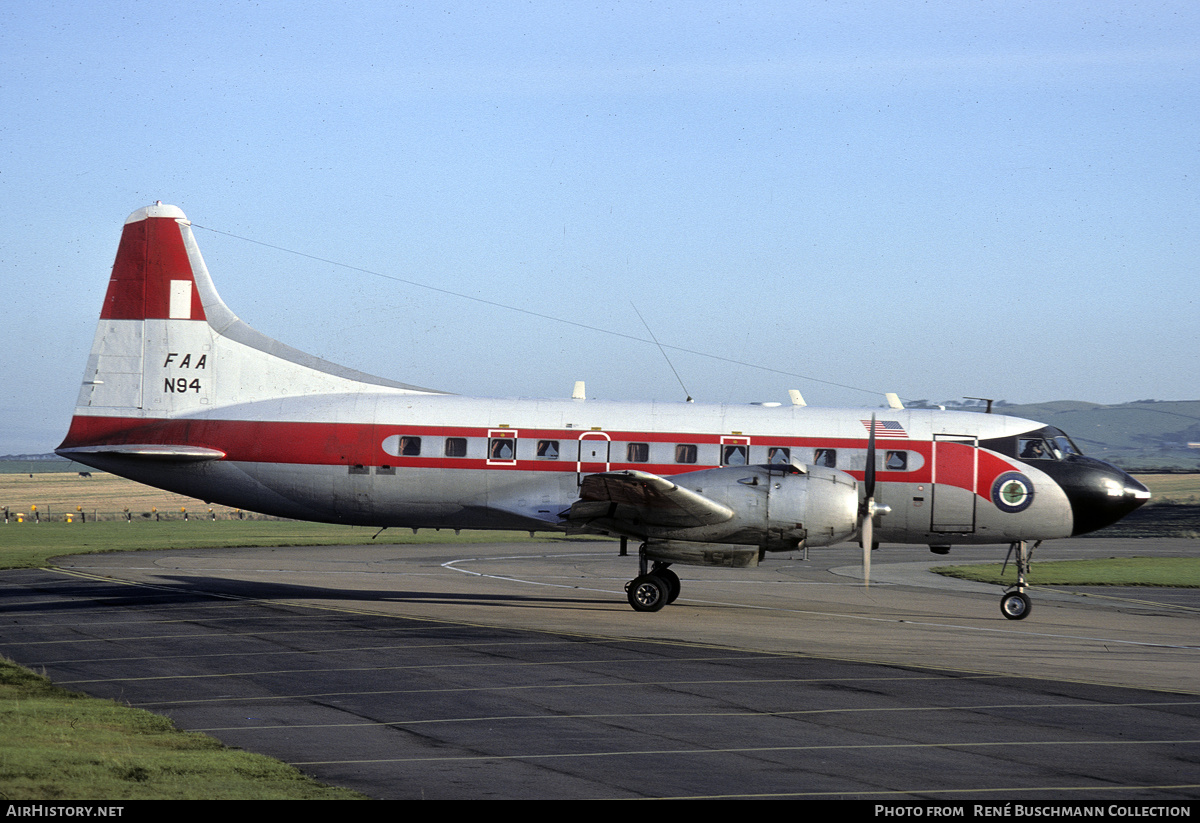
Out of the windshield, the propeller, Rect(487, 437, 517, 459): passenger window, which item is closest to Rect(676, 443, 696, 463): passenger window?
Rect(487, 437, 517, 459): passenger window

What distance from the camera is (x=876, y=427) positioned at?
2475 centimetres

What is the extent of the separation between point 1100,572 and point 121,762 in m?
33.2

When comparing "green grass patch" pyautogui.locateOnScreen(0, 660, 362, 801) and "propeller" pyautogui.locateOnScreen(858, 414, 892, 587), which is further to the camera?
"propeller" pyautogui.locateOnScreen(858, 414, 892, 587)

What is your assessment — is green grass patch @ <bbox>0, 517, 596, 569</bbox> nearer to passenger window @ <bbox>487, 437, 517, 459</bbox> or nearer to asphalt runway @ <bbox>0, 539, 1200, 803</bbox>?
asphalt runway @ <bbox>0, 539, 1200, 803</bbox>

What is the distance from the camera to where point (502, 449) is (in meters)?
24.5

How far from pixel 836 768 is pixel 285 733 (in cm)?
585

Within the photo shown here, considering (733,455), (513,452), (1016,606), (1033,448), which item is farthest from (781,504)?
(1033,448)

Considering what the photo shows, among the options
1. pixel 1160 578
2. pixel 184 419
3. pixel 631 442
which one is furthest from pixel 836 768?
pixel 1160 578

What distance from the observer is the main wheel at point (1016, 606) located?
2333cm

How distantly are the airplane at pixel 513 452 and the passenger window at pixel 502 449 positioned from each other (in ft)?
0.12

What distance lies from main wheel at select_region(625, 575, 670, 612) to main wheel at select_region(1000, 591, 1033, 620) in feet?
23.9

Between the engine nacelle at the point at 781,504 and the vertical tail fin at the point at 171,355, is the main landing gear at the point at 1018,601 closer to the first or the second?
the engine nacelle at the point at 781,504

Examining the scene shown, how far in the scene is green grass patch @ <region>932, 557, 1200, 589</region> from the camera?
32.9 m

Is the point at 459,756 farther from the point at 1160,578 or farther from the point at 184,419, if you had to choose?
the point at 1160,578
